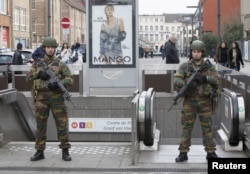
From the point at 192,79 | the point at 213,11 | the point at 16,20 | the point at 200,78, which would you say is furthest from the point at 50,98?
the point at 213,11

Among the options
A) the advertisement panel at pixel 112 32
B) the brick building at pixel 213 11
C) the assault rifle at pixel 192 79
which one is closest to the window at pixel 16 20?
the brick building at pixel 213 11

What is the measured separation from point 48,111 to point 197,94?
2.33m

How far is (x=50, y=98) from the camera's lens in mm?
8750

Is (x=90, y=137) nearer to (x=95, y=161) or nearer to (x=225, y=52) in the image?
(x=95, y=161)

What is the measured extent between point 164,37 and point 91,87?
434 ft

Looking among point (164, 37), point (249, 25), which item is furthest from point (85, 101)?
point (164, 37)

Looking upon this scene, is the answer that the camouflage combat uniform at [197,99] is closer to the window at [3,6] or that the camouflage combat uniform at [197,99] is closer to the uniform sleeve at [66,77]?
the uniform sleeve at [66,77]

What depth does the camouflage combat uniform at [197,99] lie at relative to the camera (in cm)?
840

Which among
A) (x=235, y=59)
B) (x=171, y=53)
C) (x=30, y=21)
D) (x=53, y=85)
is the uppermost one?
(x=30, y=21)

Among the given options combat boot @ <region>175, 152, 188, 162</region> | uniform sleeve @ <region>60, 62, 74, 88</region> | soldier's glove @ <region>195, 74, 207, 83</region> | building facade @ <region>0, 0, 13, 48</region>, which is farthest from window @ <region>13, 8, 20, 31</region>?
soldier's glove @ <region>195, 74, 207, 83</region>

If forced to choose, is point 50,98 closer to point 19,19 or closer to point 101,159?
point 101,159

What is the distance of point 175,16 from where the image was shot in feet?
570

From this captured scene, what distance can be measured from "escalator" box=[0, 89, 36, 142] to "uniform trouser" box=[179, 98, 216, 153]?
3.68 m

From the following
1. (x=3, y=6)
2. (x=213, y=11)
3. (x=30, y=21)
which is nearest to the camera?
(x=3, y=6)
